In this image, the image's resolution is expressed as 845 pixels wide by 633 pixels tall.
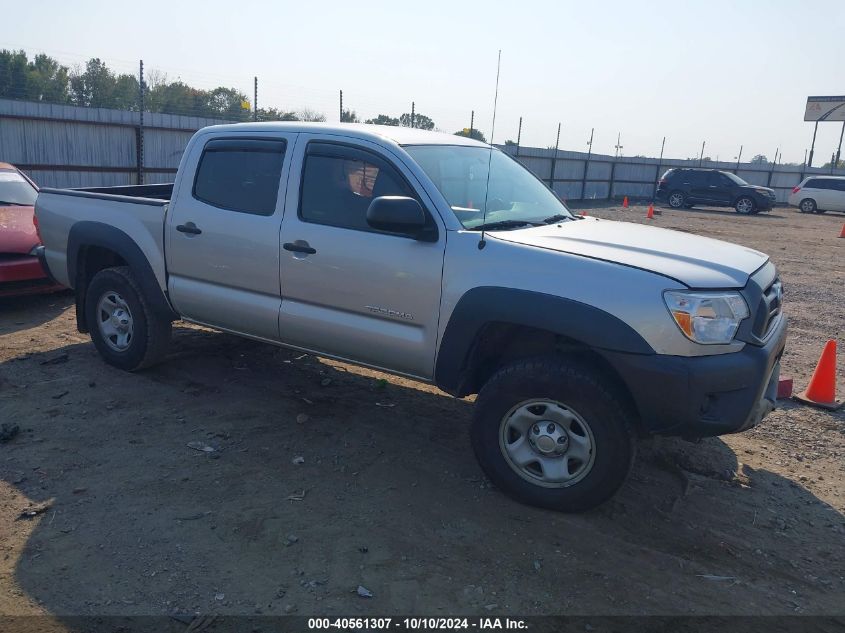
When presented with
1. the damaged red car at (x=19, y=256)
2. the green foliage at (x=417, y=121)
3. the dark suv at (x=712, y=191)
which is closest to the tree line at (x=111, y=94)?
the green foliage at (x=417, y=121)

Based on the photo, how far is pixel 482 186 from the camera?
15.1ft

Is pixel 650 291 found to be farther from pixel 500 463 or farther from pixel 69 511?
pixel 69 511

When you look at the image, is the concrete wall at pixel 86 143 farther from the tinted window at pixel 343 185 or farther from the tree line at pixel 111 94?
the tinted window at pixel 343 185

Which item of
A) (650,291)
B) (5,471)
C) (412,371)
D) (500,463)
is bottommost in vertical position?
(5,471)

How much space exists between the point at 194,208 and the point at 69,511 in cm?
232

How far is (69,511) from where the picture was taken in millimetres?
3758

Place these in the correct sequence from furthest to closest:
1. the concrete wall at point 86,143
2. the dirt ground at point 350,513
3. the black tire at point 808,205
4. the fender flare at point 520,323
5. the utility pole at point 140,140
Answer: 1. the black tire at point 808,205
2. the utility pole at point 140,140
3. the concrete wall at point 86,143
4. the fender flare at point 520,323
5. the dirt ground at point 350,513

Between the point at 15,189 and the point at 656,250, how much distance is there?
790 centimetres

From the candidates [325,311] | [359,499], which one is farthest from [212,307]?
[359,499]

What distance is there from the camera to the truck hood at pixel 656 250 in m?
3.60

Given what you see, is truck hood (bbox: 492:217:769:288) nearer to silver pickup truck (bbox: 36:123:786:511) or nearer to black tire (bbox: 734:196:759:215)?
silver pickup truck (bbox: 36:123:786:511)

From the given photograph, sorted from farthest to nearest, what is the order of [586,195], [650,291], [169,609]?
[586,195], [650,291], [169,609]

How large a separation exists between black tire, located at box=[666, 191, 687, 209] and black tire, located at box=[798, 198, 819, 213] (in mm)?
5129

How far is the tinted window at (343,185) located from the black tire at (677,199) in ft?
89.9
